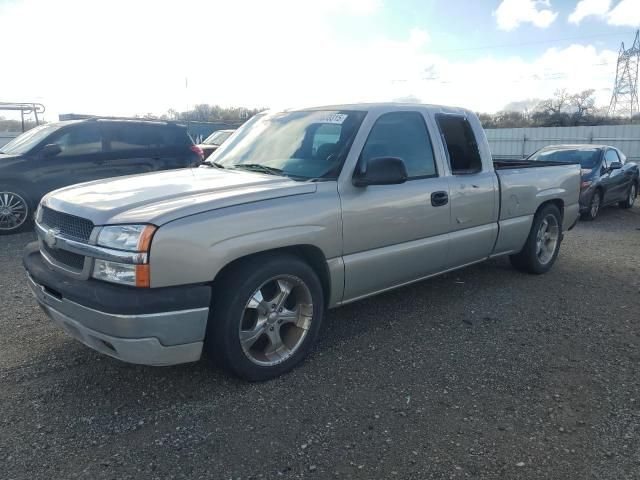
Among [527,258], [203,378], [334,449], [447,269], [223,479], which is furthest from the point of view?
[527,258]

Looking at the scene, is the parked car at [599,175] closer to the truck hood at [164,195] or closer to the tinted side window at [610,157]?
the tinted side window at [610,157]

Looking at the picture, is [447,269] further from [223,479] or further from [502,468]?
[223,479]

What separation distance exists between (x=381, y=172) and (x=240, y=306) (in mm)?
1375

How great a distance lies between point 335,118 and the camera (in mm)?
4168

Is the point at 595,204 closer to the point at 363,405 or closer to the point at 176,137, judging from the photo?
the point at 176,137

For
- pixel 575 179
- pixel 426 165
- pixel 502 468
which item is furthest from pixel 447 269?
pixel 575 179

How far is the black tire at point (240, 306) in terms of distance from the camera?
312 centimetres

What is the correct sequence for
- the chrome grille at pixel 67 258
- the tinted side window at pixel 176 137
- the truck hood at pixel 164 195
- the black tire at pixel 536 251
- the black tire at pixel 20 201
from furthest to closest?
1. the tinted side window at pixel 176 137
2. the black tire at pixel 20 201
3. the black tire at pixel 536 251
4. the chrome grille at pixel 67 258
5. the truck hood at pixel 164 195

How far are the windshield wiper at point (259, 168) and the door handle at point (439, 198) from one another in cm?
133

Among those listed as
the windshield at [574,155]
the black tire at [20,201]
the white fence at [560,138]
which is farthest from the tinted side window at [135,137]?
the white fence at [560,138]

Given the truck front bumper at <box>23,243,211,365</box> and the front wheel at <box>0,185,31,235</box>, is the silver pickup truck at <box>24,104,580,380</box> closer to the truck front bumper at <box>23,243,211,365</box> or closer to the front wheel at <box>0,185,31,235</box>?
the truck front bumper at <box>23,243,211,365</box>

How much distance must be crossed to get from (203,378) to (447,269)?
2442 mm

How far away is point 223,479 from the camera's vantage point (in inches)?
98.7

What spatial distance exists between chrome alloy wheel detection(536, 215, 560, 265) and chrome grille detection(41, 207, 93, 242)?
499cm
